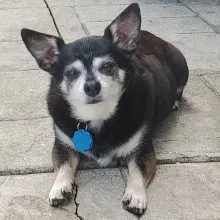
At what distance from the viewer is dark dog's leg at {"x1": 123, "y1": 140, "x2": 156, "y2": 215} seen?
287 centimetres

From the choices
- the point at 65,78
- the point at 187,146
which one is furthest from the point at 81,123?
the point at 187,146

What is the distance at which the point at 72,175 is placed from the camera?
3188mm

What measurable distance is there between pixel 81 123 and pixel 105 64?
0.49 m

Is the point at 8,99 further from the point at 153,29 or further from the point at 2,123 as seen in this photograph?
the point at 153,29

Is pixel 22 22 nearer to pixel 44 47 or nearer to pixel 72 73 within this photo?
pixel 44 47

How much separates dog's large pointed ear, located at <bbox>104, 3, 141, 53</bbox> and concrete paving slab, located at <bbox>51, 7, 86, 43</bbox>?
291cm

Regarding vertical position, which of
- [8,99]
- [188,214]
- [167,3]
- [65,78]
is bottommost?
[167,3]

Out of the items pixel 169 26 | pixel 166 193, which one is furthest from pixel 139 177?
pixel 169 26

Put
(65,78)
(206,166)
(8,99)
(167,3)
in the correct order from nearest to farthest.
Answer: (65,78) < (206,166) < (8,99) < (167,3)

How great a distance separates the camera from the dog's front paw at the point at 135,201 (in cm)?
284

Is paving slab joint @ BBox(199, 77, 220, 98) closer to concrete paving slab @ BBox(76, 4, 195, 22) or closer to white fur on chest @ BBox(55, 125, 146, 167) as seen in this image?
white fur on chest @ BBox(55, 125, 146, 167)

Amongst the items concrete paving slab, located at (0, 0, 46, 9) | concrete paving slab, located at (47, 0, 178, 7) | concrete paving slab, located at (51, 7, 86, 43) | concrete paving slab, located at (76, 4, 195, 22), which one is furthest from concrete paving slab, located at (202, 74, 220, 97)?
concrete paving slab, located at (0, 0, 46, 9)

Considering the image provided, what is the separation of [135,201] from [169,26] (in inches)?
173

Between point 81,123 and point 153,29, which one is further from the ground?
point 81,123
